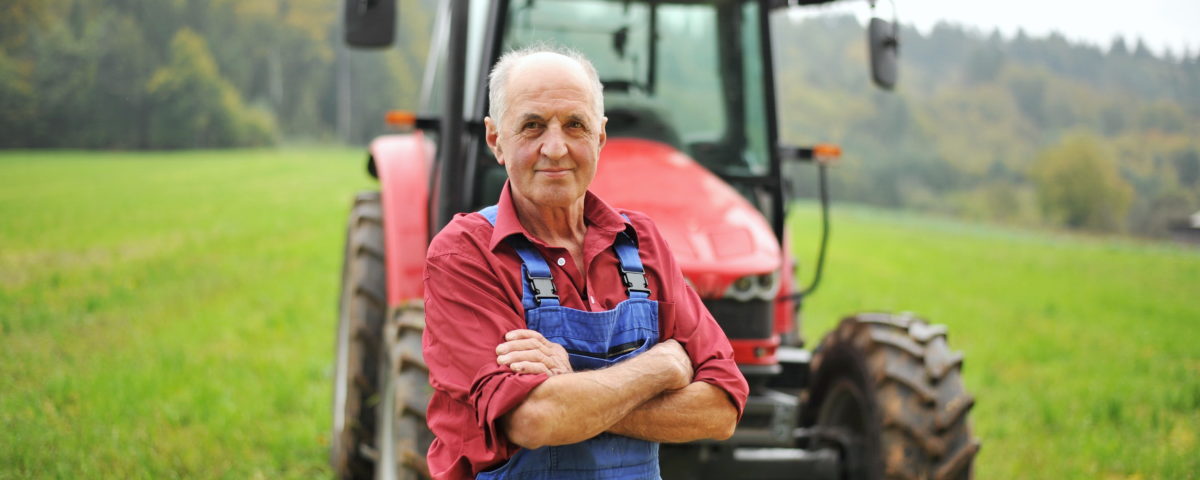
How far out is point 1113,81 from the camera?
24.8 m

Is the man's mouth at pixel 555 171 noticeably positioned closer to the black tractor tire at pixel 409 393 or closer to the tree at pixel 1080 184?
the black tractor tire at pixel 409 393

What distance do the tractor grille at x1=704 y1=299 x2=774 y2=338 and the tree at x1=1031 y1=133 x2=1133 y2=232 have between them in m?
25.1

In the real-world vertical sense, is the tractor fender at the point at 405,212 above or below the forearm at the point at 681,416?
above

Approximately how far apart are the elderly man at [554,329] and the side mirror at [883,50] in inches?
82.2

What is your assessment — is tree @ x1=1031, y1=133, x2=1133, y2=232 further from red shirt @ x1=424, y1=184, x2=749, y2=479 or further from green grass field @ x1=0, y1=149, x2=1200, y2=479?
red shirt @ x1=424, y1=184, x2=749, y2=479

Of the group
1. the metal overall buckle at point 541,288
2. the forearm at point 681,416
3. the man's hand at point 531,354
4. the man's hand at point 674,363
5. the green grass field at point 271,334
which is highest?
the metal overall buckle at point 541,288

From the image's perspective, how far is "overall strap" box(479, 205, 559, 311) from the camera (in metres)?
1.85

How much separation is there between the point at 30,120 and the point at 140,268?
899cm

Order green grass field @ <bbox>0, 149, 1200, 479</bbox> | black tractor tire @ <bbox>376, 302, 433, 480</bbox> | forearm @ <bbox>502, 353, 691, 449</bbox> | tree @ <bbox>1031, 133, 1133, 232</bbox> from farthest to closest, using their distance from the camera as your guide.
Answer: tree @ <bbox>1031, 133, 1133, 232</bbox> < green grass field @ <bbox>0, 149, 1200, 479</bbox> < black tractor tire @ <bbox>376, 302, 433, 480</bbox> < forearm @ <bbox>502, 353, 691, 449</bbox>

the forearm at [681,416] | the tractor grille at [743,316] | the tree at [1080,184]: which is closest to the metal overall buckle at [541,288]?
the forearm at [681,416]

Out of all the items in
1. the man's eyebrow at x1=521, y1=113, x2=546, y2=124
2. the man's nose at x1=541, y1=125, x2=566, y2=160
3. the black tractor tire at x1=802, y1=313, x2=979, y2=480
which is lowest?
the black tractor tire at x1=802, y1=313, x2=979, y2=480

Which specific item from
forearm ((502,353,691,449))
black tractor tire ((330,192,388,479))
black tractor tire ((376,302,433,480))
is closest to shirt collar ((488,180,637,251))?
forearm ((502,353,691,449))

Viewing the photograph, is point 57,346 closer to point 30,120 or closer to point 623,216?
point 623,216

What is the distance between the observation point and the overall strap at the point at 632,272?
1.95m
